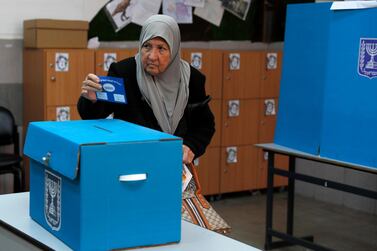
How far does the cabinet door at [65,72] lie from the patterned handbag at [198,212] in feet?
8.43

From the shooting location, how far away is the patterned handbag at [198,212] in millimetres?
2309

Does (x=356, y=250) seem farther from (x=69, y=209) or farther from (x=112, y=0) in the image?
(x=69, y=209)

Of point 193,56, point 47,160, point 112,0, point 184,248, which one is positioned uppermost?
point 112,0

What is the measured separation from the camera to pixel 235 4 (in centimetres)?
607

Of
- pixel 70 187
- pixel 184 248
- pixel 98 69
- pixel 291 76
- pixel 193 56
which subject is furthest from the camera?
pixel 193 56

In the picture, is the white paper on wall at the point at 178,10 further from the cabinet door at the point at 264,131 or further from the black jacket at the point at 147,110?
the black jacket at the point at 147,110

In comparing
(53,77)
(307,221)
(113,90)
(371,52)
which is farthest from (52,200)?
(307,221)

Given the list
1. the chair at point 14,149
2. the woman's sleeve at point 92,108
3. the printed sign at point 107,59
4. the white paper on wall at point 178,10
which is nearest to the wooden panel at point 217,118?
the white paper on wall at point 178,10

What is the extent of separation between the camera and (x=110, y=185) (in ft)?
5.64

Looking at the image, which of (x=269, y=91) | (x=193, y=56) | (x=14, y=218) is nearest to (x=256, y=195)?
(x=269, y=91)

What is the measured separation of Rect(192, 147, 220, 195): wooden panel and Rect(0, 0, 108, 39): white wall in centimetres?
158

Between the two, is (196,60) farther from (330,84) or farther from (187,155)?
(187,155)

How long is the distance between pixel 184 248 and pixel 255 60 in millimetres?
4158

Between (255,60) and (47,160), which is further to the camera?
(255,60)
